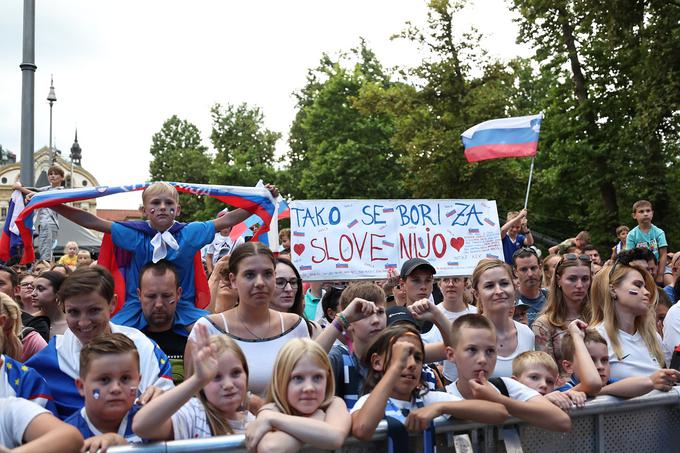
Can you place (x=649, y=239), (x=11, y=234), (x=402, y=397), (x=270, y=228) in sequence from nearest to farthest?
(x=402, y=397) < (x=11, y=234) < (x=270, y=228) < (x=649, y=239)

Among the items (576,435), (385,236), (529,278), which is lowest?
(576,435)

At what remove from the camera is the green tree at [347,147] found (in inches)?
1401

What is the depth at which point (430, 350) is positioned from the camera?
14.9ft

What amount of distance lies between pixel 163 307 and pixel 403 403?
186cm

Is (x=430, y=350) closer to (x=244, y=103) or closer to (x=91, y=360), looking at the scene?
(x=91, y=360)

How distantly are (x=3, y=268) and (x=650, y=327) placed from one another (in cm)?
472

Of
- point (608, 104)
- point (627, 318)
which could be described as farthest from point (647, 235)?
point (608, 104)

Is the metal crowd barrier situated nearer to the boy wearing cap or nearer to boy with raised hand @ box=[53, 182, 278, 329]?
the boy wearing cap

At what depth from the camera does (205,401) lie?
3.40 meters

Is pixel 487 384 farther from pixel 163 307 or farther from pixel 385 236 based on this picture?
pixel 385 236

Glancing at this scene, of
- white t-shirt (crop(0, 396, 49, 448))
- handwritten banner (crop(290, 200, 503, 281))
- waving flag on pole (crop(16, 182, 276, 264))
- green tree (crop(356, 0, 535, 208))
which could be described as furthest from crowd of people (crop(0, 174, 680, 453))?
green tree (crop(356, 0, 535, 208))

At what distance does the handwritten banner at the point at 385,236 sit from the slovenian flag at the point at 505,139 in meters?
2.85

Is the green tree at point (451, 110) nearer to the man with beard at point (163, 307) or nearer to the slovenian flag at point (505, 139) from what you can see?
the slovenian flag at point (505, 139)

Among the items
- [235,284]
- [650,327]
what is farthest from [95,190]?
[650,327]
